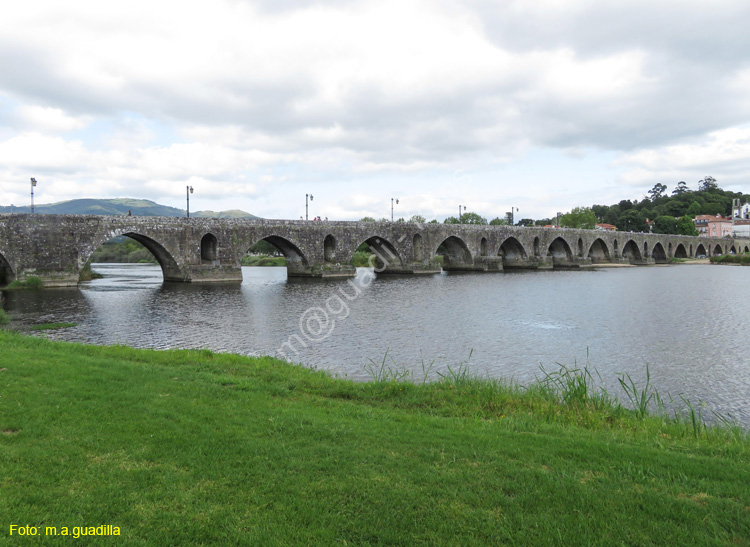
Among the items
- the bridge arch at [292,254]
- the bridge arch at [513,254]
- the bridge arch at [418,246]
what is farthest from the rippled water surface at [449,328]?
the bridge arch at [513,254]

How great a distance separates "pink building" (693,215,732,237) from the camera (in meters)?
157

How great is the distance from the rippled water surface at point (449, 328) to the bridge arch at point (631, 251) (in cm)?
7332

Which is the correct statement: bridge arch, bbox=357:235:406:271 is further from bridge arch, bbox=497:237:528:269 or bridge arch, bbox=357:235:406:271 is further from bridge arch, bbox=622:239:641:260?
bridge arch, bbox=622:239:641:260

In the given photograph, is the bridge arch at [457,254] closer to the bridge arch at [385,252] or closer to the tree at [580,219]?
the bridge arch at [385,252]

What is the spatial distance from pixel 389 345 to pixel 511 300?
19.4 m

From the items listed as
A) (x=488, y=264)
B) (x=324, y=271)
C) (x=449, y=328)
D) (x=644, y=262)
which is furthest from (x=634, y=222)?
(x=449, y=328)

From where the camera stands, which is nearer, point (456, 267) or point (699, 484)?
point (699, 484)

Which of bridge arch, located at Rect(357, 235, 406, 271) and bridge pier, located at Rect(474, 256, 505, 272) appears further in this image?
bridge pier, located at Rect(474, 256, 505, 272)

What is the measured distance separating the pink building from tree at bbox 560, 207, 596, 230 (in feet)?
139

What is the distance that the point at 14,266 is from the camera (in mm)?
37750

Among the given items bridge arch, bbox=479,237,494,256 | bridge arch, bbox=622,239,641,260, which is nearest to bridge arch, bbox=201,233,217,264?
bridge arch, bbox=479,237,494,256

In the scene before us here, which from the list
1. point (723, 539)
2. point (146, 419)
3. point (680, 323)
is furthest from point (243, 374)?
point (680, 323)

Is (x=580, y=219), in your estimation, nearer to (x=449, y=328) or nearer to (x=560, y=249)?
(x=560, y=249)

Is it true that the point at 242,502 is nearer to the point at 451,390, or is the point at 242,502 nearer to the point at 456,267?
the point at 451,390
